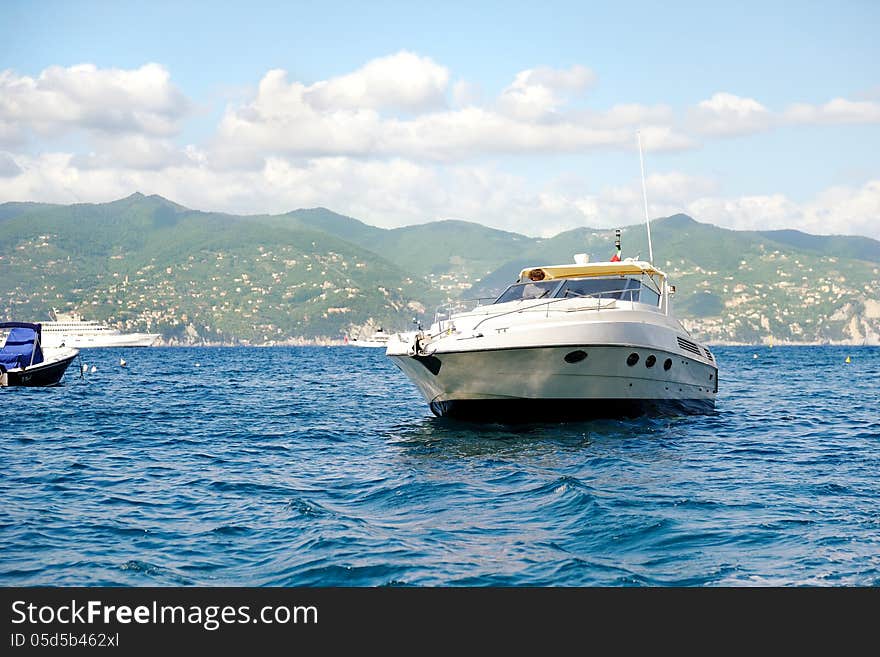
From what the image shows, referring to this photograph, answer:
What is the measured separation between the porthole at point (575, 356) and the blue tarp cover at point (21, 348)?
27.8m

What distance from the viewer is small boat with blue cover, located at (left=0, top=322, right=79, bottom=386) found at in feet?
113

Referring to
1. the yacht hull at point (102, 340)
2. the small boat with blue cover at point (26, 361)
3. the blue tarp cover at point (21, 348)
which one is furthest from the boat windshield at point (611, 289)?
the yacht hull at point (102, 340)

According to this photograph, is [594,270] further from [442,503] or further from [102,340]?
[102,340]

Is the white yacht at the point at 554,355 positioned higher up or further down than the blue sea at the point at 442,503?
higher up

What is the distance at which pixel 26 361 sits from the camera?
36031 millimetres

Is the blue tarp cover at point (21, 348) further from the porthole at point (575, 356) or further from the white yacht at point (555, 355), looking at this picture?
the porthole at point (575, 356)

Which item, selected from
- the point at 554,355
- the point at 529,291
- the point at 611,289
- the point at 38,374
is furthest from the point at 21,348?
the point at 554,355

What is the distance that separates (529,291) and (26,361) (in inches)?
1023

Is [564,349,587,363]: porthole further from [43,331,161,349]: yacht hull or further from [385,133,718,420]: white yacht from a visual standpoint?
[43,331,161,349]: yacht hull

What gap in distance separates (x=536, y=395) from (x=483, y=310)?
11.2ft

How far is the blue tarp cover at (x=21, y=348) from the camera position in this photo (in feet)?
117

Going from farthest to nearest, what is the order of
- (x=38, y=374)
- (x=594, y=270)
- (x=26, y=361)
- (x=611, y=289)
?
(x=26, y=361)
(x=38, y=374)
(x=594, y=270)
(x=611, y=289)

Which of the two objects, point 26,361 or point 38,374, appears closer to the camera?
point 38,374
